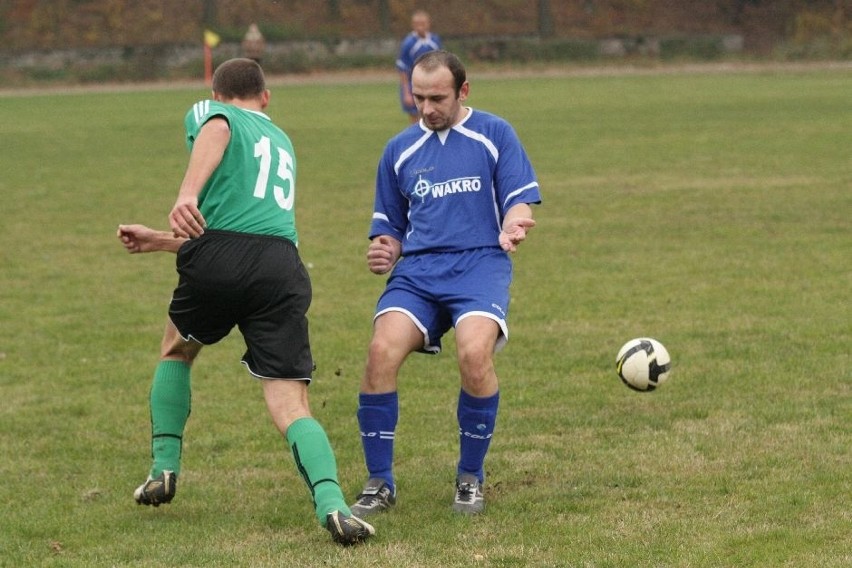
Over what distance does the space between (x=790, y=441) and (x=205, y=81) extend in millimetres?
42455

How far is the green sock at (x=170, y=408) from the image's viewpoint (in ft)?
18.0

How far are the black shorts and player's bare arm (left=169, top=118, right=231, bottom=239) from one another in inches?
9.4

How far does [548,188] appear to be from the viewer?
667 inches

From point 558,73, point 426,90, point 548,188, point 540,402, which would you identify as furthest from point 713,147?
point 558,73

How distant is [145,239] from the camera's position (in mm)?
5180

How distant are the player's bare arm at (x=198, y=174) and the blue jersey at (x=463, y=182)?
1.02 metres

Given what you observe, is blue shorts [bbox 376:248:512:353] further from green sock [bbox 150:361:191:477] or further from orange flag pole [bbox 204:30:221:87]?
orange flag pole [bbox 204:30:221:87]

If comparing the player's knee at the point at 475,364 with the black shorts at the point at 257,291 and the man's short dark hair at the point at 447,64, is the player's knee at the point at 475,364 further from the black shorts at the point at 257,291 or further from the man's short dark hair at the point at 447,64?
the man's short dark hair at the point at 447,64

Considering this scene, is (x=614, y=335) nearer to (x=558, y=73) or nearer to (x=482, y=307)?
(x=482, y=307)

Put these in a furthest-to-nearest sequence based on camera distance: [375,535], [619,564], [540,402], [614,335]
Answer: [614,335], [540,402], [375,535], [619,564]

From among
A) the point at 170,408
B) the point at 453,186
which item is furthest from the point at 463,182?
the point at 170,408

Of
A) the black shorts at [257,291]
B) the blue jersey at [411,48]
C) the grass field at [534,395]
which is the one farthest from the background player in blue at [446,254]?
the blue jersey at [411,48]

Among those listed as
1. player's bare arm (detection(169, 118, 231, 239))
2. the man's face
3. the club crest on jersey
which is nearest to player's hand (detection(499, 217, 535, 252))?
the club crest on jersey

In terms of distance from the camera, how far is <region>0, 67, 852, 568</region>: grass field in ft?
16.5
